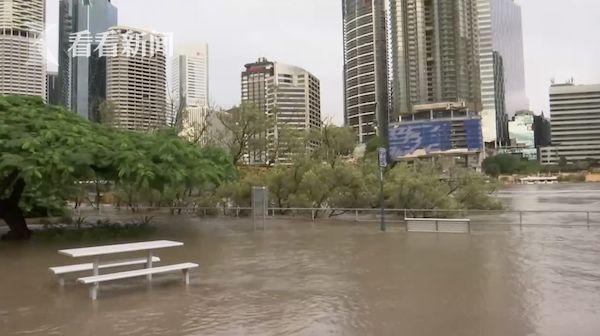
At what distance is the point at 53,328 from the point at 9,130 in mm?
10829

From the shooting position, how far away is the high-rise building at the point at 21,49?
38594mm

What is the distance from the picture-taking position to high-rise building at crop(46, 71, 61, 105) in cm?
4284

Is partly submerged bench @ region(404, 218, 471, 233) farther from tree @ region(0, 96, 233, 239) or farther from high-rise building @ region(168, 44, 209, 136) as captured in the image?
high-rise building @ region(168, 44, 209, 136)

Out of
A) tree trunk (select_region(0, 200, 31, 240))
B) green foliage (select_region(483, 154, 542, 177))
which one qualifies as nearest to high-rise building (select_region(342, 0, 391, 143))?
green foliage (select_region(483, 154, 542, 177))

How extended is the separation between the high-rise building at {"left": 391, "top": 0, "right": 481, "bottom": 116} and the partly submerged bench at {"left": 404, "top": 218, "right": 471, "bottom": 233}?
11730cm

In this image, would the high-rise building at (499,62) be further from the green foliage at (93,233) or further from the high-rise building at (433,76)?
the green foliage at (93,233)

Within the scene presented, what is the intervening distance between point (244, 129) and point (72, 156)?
64.3 ft

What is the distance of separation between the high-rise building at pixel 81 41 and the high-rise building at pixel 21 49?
149 inches

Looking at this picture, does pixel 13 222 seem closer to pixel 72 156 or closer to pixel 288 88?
pixel 72 156

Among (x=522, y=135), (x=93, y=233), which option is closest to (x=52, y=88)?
(x=93, y=233)

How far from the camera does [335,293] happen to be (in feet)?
28.1

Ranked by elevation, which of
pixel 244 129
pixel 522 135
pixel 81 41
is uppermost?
pixel 522 135

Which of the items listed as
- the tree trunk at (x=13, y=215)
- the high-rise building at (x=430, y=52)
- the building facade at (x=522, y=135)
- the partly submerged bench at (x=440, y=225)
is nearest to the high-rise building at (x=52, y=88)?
the tree trunk at (x=13, y=215)

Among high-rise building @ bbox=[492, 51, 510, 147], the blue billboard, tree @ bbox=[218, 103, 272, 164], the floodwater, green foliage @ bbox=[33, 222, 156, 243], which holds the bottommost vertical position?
the floodwater
